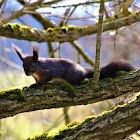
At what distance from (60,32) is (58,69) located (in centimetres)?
101

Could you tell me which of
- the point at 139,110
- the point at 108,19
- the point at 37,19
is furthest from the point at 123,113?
the point at 37,19

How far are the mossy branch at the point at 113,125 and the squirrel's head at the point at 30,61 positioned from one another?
4.71 feet

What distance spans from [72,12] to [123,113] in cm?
278

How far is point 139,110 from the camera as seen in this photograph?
2.31 meters

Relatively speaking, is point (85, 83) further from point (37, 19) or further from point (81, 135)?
point (37, 19)

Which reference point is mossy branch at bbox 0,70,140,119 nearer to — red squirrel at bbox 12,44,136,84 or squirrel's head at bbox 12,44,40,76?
red squirrel at bbox 12,44,136,84

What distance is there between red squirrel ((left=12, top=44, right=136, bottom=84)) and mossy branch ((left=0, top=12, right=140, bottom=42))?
540 millimetres

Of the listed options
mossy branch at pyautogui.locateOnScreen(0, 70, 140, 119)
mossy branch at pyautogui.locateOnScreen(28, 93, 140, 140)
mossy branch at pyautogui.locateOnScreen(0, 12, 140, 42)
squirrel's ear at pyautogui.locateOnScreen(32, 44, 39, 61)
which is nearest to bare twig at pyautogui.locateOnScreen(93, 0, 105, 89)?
mossy branch at pyautogui.locateOnScreen(0, 70, 140, 119)

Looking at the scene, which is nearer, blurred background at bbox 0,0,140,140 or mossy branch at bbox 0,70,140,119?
mossy branch at bbox 0,70,140,119

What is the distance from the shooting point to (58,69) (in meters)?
3.85

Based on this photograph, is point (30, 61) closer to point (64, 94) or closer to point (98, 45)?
point (64, 94)

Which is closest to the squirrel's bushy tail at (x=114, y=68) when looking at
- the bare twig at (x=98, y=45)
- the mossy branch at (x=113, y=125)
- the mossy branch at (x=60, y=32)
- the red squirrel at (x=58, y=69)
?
the red squirrel at (x=58, y=69)

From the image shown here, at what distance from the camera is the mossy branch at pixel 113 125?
7.54 feet

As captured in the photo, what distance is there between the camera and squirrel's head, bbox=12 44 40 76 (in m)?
3.51
